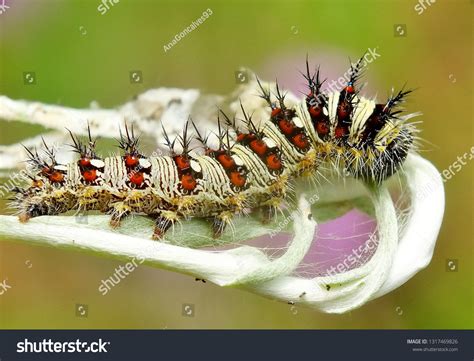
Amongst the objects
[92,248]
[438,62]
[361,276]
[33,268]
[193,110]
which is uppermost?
[438,62]

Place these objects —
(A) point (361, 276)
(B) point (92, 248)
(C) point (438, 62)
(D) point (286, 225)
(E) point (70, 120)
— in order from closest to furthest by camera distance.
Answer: (B) point (92, 248)
(A) point (361, 276)
(D) point (286, 225)
(E) point (70, 120)
(C) point (438, 62)

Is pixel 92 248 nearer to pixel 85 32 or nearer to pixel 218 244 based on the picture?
pixel 218 244

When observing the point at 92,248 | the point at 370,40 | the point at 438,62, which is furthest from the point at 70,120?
the point at 438,62
